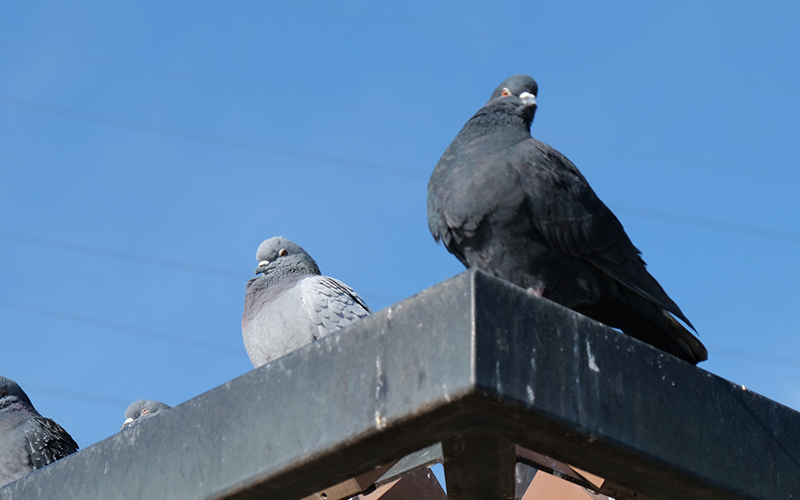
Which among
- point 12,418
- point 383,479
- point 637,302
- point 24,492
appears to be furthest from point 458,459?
point 12,418

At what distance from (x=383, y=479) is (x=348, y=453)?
1.85 metres

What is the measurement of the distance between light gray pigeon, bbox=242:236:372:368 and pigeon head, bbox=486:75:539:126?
115 inches

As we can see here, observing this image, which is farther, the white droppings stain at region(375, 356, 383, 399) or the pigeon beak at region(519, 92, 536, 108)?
the pigeon beak at region(519, 92, 536, 108)

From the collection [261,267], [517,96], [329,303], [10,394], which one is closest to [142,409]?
[10,394]

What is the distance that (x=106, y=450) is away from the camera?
3.99 meters

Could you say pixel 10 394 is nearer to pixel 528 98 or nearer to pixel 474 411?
pixel 528 98

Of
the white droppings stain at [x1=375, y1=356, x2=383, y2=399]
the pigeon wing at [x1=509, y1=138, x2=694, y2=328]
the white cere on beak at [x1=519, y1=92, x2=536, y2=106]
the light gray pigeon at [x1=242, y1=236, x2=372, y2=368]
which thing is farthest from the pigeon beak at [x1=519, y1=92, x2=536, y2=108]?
the white droppings stain at [x1=375, y1=356, x2=383, y2=399]

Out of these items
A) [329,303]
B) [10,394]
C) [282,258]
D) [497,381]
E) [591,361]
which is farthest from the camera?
[282,258]

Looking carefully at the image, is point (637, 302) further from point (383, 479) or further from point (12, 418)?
point (12, 418)

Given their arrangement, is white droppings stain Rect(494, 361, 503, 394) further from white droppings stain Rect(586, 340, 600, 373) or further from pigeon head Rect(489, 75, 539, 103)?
pigeon head Rect(489, 75, 539, 103)

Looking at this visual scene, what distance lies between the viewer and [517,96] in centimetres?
629

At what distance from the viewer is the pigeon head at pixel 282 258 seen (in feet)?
31.3

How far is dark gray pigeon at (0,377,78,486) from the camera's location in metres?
8.57

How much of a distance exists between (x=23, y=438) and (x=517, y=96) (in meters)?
5.75
